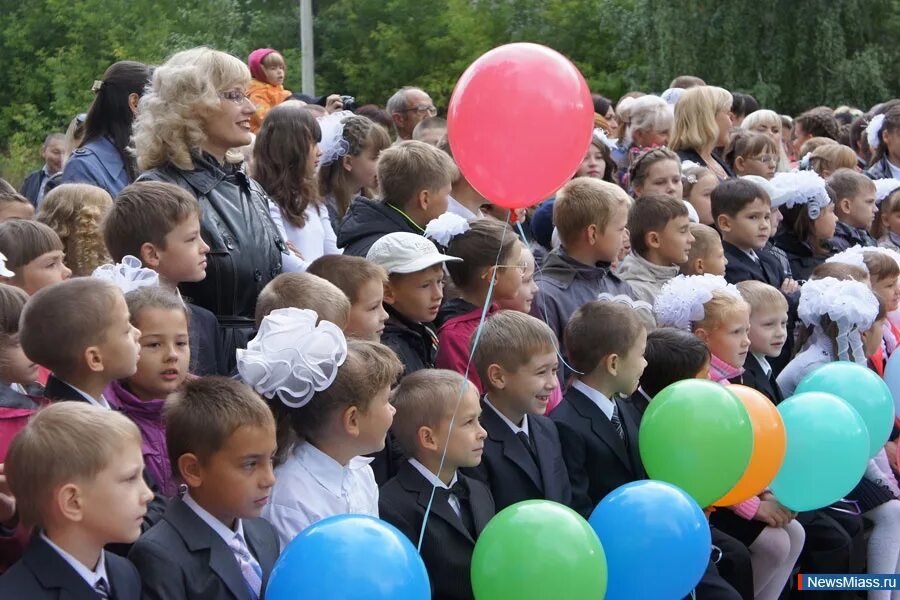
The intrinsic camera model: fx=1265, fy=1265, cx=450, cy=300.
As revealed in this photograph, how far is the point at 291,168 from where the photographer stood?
18.9 ft

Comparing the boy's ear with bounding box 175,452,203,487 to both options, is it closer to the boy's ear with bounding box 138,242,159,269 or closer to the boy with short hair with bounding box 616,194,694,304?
the boy's ear with bounding box 138,242,159,269

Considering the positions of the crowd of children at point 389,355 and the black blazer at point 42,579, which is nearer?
the black blazer at point 42,579

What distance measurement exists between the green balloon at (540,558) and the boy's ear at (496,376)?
0.89 m

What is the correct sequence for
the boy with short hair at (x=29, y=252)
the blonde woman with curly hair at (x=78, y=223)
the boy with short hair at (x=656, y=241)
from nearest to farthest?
the boy with short hair at (x=29, y=252)
the blonde woman with curly hair at (x=78, y=223)
the boy with short hair at (x=656, y=241)

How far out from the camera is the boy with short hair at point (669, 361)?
521cm

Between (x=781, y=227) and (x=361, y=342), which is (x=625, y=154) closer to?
(x=781, y=227)

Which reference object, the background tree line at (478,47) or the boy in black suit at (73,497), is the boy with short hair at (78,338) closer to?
the boy in black suit at (73,497)

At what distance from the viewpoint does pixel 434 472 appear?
4156 millimetres

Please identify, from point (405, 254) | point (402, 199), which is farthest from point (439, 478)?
point (402, 199)

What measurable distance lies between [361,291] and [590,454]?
110 centimetres

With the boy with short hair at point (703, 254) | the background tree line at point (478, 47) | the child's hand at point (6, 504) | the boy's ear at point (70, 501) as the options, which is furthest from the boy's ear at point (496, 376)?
the background tree line at point (478, 47)

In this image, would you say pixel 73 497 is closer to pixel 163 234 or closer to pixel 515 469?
pixel 163 234

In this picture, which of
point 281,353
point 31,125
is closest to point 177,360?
point 281,353

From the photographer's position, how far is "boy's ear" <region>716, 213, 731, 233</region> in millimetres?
7051
